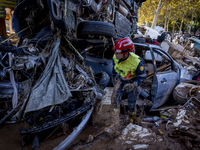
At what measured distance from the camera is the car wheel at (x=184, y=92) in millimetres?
3689

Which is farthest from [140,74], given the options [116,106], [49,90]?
[49,90]

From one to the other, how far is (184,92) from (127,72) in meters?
2.04

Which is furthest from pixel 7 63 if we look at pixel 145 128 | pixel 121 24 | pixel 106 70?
pixel 121 24

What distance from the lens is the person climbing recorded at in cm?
265

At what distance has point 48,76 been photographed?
8.63ft

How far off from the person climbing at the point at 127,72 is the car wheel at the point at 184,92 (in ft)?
4.87

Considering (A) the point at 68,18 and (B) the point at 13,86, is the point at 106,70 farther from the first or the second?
(B) the point at 13,86

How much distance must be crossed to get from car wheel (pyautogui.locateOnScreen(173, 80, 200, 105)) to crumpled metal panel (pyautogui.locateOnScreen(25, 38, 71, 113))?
297cm

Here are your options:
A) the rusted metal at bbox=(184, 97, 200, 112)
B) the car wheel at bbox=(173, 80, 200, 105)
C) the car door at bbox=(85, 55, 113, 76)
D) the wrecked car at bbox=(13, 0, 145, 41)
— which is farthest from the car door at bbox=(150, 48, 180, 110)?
the wrecked car at bbox=(13, 0, 145, 41)

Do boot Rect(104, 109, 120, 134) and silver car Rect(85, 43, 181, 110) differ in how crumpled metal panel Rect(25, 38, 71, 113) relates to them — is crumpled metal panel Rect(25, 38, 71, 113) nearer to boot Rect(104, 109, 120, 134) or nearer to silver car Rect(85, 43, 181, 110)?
boot Rect(104, 109, 120, 134)

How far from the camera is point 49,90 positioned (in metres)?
2.52

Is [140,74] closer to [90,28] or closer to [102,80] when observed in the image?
[102,80]

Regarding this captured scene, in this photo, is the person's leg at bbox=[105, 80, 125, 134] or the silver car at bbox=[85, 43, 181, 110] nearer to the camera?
the person's leg at bbox=[105, 80, 125, 134]

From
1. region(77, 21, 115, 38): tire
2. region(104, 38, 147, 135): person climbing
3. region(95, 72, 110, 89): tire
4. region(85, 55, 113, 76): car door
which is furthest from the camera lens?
region(85, 55, 113, 76): car door
